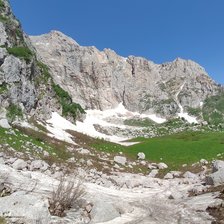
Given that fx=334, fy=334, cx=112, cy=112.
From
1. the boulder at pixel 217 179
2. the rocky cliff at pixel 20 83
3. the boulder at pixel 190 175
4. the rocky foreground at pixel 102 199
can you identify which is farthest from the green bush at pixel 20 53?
the boulder at pixel 217 179

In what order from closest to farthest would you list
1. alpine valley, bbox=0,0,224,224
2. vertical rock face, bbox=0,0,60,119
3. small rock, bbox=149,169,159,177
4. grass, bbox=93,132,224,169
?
alpine valley, bbox=0,0,224,224 → small rock, bbox=149,169,159,177 → grass, bbox=93,132,224,169 → vertical rock face, bbox=0,0,60,119

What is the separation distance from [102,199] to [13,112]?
4591 cm

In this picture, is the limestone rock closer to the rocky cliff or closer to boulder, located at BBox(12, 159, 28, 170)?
boulder, located at BBox(12, 159, 28, 170)

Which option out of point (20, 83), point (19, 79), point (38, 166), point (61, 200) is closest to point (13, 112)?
point (20, 83)

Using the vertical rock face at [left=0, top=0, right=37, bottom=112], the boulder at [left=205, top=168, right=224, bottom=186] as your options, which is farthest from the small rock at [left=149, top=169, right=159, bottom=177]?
the vertical rock face at [left=0, top=0, right=37, bottom=112]

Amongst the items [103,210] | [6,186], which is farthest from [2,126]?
[103,210]

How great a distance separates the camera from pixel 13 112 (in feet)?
213

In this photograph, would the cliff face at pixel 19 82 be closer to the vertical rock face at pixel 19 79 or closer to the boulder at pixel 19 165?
the vertical rock face at pixel 19 79

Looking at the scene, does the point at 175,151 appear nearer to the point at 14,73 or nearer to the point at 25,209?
the point at 14,73

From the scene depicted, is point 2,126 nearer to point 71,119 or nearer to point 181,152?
point 181,152

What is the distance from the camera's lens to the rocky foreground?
1633 centimetres

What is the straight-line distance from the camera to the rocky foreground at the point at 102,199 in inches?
643

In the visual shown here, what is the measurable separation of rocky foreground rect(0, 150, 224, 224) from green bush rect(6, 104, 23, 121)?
29.9 metres

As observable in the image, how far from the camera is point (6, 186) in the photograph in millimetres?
19875
